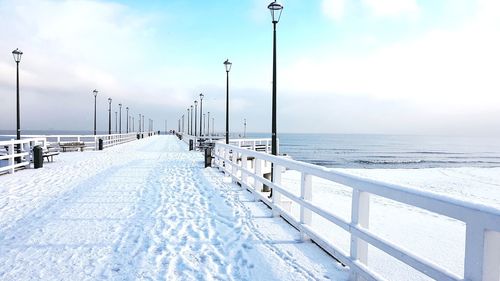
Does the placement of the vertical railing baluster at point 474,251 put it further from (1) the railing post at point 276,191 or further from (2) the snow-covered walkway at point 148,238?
(1) the railing post at point 276,191

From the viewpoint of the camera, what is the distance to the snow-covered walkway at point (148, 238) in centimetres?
424

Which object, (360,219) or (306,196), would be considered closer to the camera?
(360,219)

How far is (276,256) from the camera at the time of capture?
4.80 meters

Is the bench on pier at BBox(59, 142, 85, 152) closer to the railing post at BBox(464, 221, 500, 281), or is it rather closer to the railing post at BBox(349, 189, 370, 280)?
the railing post at BBox(349, 189, 370, 280)

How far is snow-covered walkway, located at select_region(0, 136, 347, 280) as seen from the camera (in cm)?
424

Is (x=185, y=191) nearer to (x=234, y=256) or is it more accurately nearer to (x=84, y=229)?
(x=84, y=229)

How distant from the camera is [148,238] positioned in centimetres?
548

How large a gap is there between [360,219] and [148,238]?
3213 millimetres

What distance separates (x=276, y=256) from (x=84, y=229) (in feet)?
10.7

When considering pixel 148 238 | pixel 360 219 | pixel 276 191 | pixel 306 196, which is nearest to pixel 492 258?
pixel 360 219

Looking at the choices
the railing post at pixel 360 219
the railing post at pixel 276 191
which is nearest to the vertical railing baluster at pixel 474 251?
the railing post at pixel 360 219

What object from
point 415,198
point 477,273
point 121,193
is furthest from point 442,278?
point 121,193

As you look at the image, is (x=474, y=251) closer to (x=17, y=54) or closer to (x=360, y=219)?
(x=360, y=219)

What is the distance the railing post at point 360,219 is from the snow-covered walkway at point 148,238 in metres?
0.41
